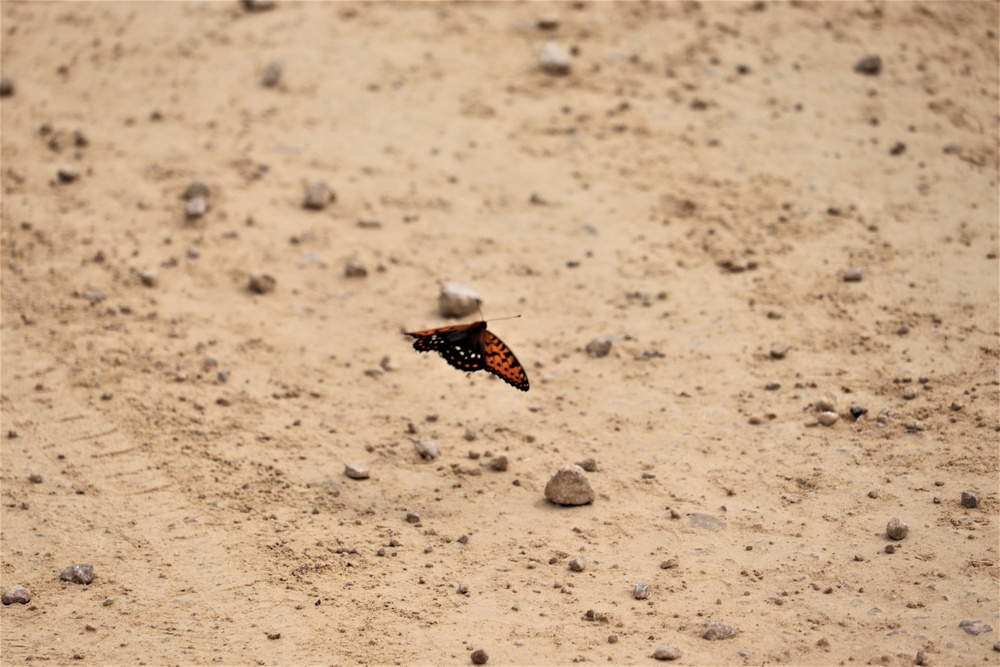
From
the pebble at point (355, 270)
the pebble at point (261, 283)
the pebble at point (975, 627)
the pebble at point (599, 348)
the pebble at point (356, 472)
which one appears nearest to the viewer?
the pebble at point (975, 627)

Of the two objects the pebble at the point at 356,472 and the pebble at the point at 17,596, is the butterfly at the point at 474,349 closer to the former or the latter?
the pebble at the point at 356,472

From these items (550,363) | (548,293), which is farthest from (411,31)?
(550,363)

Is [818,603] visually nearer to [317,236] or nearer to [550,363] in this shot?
[550,363]

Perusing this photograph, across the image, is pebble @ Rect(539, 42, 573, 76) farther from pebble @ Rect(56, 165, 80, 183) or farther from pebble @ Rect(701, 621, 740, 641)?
pebble @ Rect(701, 621, 740, 641)

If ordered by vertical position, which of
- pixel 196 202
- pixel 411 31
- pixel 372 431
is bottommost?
pixel 372 431

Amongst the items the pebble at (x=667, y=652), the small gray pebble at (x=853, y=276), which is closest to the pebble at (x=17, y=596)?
the pebble at (x=667, y=652)

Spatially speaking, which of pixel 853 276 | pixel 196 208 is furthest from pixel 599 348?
pixel 196 208

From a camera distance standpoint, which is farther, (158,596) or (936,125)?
(936,125)
